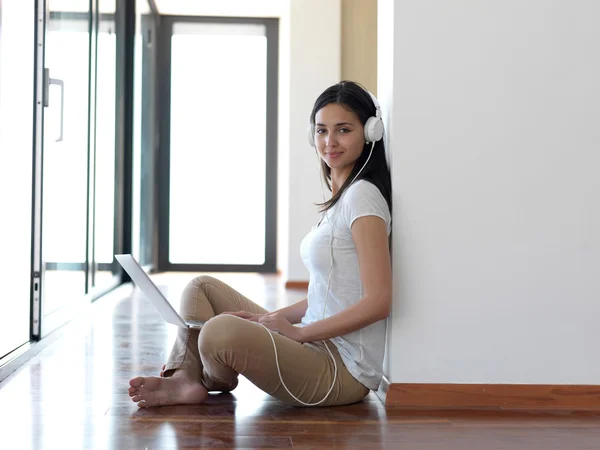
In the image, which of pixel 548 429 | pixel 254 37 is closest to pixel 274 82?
pixel 254 37

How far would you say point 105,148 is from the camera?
4625 mm

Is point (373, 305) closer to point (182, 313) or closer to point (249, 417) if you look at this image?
point (249, 417)

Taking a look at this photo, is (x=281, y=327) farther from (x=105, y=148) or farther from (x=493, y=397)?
(x=105, y=148)

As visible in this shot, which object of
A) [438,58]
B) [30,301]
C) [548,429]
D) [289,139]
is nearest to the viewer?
[548,429]

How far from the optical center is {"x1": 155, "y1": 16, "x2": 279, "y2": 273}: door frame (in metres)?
6.96

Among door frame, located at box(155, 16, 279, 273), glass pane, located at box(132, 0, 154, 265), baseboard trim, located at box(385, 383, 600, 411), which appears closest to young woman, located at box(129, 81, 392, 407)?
baseboard trim, located at box(385, 383, 600, 411)

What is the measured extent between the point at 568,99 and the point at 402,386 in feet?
3.02

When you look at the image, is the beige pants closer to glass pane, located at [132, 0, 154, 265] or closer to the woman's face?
the woman's face

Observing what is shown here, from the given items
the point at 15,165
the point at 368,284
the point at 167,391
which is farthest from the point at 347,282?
the point at 15,165

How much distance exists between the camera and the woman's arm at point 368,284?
1.83m

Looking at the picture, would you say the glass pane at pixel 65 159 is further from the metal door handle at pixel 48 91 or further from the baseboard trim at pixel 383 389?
the baseboard trim at pixel 383 389

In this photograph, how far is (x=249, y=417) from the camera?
73.7 inches

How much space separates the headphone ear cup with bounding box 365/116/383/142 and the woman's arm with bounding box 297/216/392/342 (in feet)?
0.75

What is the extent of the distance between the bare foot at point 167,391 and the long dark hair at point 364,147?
2.02 feet
